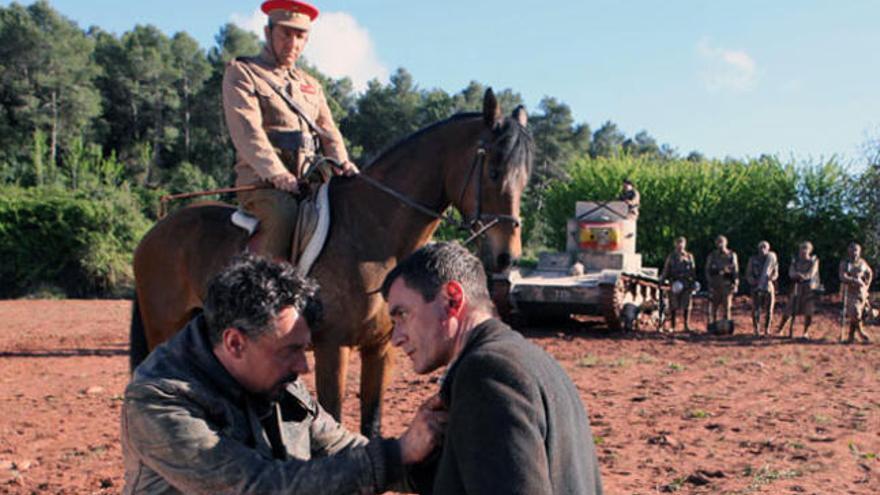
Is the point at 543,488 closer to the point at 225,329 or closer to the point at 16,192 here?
the point at 225,329

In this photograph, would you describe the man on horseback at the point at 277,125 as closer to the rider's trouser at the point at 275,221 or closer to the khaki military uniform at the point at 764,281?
the rider's trouser at the point at 275,221

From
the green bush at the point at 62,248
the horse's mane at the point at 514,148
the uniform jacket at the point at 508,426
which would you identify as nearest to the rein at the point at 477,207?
the horse's mane at the point at 514,148

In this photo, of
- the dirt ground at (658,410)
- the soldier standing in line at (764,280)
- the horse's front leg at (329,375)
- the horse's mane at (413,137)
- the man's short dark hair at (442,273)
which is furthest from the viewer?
the soldier standing in line at (764,280)

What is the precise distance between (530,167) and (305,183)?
4.75 ft

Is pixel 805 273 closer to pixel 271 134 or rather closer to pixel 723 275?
pixel 723 275

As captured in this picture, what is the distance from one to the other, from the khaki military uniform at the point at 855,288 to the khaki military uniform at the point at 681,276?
2.67 meters

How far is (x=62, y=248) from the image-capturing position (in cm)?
2256

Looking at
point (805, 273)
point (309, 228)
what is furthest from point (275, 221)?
point (805, 273)

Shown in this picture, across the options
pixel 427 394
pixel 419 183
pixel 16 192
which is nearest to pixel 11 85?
pixel 16 192

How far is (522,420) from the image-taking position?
1837 millimetres

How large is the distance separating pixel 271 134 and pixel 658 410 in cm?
472

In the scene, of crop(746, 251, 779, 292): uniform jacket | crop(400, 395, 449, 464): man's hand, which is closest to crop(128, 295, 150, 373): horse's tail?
crop(400, 395, 449, 464): man's hand

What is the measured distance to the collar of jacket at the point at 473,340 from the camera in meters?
2.05

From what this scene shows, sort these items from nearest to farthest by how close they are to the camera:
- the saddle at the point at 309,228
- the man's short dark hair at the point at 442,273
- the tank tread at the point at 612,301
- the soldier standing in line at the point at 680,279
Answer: the man's short dark hair at the point at 442,273 < the saddle at the point at 309,228 < the tank tread at the point at 612,301 < the soldier standing in line at the point at 680,279
